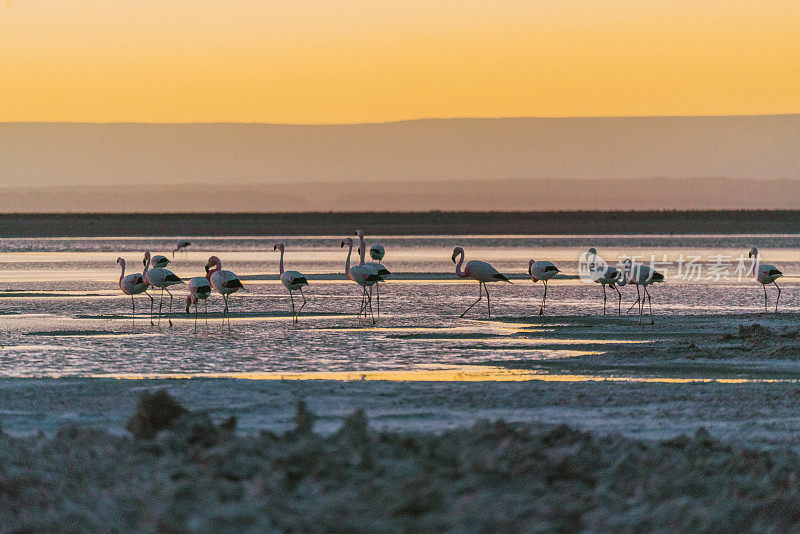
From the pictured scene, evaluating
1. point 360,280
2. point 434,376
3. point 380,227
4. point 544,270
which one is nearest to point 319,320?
point 360,280

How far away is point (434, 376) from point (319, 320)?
6.63 meters

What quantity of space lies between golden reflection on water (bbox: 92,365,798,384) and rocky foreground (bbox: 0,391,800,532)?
147 inches

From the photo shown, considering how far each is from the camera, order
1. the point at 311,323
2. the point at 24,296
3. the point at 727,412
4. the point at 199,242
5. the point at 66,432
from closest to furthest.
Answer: the point at 66,432 → the point at 727,412 → the point at 311,323 → the point at 24,296 → the point at 199,242

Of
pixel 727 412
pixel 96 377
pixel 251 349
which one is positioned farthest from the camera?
pixel 251 349

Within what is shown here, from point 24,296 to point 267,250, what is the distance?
73.2ft

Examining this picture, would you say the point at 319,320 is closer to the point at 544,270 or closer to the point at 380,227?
the point at 544,270

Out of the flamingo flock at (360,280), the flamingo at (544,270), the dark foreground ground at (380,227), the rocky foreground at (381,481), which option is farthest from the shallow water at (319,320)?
the dark foreground ground at (380,227)

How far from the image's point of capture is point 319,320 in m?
17.9

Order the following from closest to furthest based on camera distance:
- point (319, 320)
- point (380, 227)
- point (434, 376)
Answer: point (434, 376)
point (319, 320)
point (380, 227)

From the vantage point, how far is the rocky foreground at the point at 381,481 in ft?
17.0

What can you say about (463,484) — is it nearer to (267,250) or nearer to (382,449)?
(382,449)

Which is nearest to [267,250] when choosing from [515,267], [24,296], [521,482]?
[515,267]

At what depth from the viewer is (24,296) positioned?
2247cm

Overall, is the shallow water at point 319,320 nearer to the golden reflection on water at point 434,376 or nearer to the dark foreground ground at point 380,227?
the golden reflection on water at point 434,376
